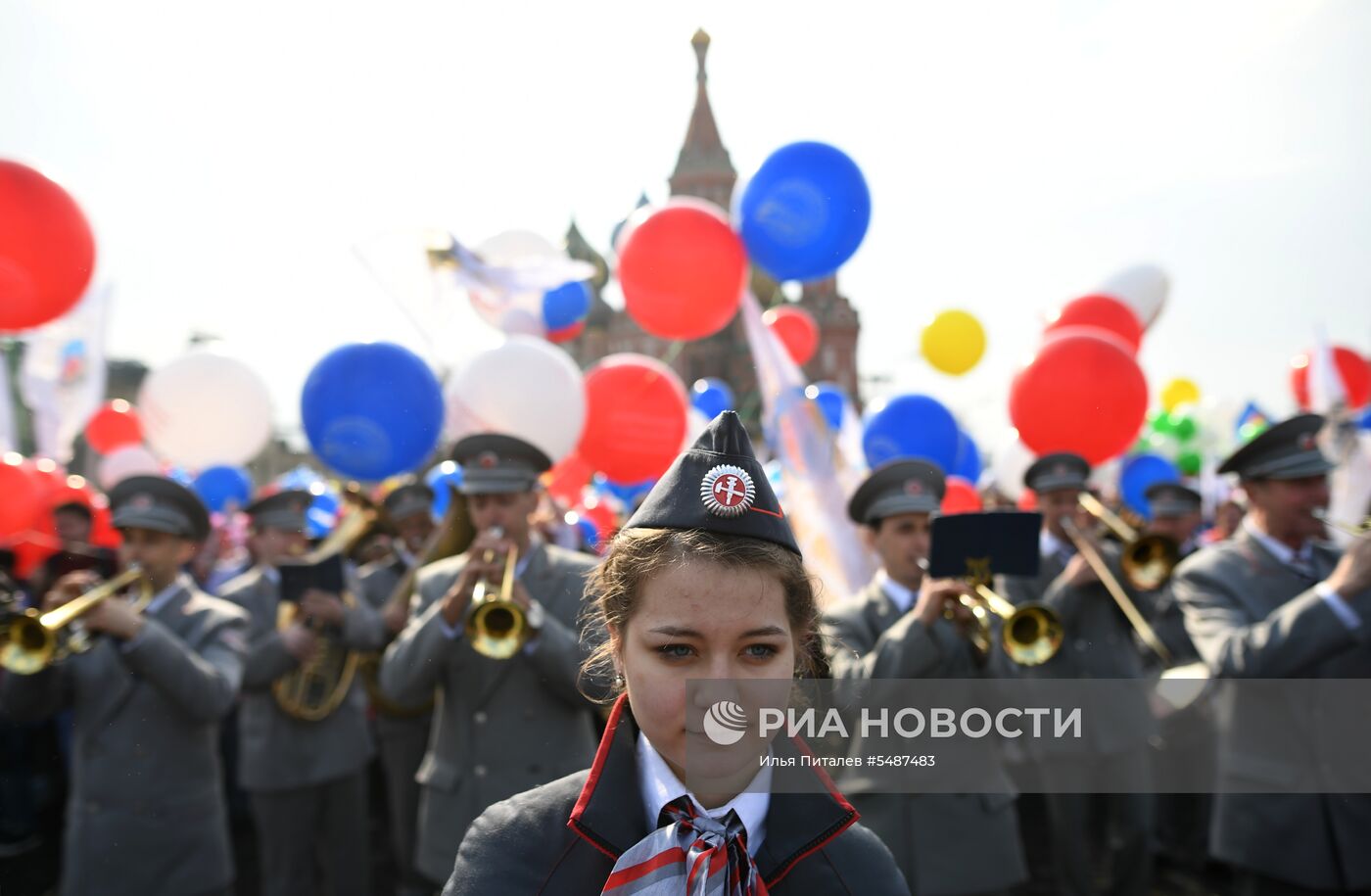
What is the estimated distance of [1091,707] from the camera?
532cm

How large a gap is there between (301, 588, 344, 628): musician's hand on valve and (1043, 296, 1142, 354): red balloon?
5.01 m

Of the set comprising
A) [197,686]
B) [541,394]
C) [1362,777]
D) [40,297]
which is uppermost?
[40,297]

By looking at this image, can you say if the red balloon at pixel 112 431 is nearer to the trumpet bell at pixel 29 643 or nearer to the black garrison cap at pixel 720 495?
the trumpet bell at pixel 29 643

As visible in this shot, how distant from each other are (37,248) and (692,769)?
404 centimetres

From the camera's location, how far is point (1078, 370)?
5285mm

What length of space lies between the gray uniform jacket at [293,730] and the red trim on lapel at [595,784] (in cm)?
374

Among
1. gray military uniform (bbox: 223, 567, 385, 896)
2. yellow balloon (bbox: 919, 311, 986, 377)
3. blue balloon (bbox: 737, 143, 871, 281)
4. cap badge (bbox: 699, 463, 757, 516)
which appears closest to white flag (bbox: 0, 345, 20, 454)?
gray military uniform (bbox: 223, 567, 385, 896)

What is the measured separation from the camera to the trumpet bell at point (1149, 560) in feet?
18.1

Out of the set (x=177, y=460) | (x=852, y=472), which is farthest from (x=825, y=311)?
(x=177, y=460)

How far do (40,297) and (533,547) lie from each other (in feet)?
7.92

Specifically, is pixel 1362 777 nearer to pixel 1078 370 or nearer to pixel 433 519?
pixel 1078 370

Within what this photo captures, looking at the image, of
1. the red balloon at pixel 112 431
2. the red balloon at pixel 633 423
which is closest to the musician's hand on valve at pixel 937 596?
the red balloon at pixel 633 423

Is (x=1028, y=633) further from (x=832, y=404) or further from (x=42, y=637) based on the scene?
(x=832, y=404)

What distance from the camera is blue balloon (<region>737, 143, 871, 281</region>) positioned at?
516 centimetres
